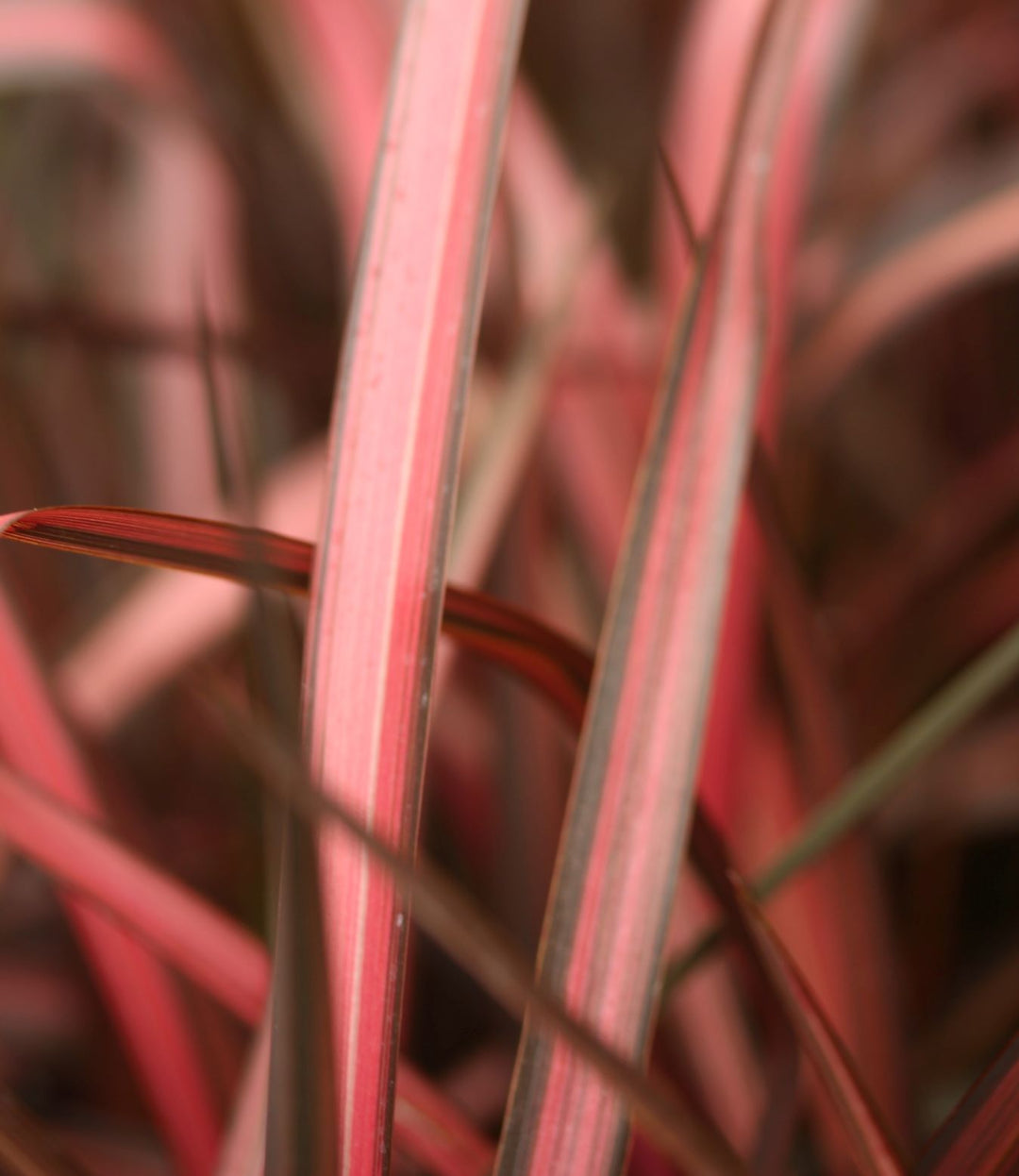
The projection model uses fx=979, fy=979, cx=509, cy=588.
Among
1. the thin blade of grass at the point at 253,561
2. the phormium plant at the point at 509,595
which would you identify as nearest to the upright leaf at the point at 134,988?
the phormium plant at the point at 509,595

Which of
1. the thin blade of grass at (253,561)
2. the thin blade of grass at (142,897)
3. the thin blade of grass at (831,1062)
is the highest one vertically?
the thin blade of grass at (253,561)

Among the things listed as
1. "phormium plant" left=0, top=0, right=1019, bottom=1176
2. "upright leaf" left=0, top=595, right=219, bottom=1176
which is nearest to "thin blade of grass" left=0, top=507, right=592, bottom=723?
"phormium plant" left=0, top=0, right=1019, bottom=1176

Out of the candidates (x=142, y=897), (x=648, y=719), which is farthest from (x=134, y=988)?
(x=648, y=719)

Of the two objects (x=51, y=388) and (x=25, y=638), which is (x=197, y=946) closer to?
(x=25, y=638)

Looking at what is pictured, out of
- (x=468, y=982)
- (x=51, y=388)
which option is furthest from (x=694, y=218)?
(x=51, y=388)

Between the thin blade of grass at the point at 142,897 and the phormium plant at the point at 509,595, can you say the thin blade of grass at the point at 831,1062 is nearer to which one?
the phormium plant at the point at 509,595

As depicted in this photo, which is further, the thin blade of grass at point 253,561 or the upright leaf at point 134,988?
the upright leaf at point 134,988
